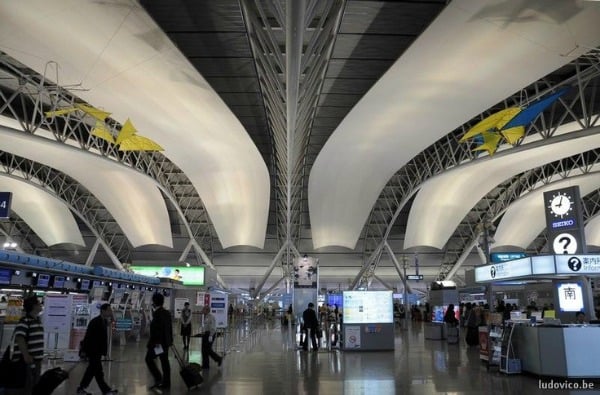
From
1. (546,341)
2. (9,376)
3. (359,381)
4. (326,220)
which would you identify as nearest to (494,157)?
(326,220)

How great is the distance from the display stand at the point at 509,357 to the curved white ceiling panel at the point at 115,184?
21.7m

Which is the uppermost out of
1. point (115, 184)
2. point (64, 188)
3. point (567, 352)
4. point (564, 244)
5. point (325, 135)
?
point (325, 135)

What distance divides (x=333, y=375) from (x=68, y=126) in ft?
76.8

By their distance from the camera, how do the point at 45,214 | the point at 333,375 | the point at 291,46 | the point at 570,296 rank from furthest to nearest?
the point at 45,214, the point at 570,296, the point at 291,46, the point at 333,375

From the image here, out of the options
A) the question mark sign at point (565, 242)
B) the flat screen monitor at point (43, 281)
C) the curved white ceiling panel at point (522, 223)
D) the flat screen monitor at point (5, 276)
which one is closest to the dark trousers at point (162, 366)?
the flat screen monitor at point (5, 276)

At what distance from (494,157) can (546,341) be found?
20.0 metres

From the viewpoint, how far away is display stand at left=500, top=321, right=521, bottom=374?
10539 mm

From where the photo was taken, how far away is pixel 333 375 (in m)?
10.5

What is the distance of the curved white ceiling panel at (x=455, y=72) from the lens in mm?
15242

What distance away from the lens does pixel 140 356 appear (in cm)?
1442

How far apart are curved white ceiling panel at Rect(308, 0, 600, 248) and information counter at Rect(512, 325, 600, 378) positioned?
9.58 meters

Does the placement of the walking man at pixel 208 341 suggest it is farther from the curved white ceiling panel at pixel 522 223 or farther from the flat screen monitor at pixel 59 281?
the curved white ceiling panel at pixel 522 223

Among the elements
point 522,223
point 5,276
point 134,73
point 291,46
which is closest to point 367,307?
point 291,46

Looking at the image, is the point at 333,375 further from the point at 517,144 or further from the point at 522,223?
the point at 522,223
